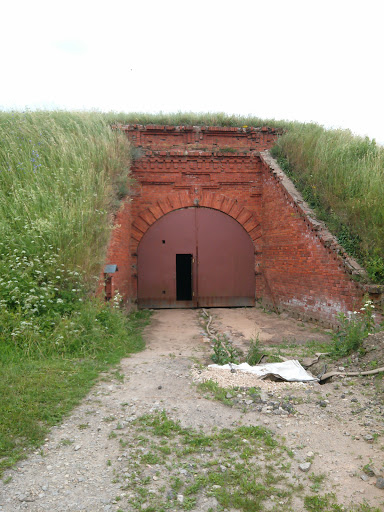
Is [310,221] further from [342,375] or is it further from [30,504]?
[30,504]

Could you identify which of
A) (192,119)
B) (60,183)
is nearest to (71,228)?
(60,183)

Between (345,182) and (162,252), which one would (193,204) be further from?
(345,182)

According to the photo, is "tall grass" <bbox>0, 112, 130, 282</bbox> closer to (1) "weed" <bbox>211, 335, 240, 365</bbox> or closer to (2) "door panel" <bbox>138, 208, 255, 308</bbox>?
(2) "door panel" <bbox>138, 208, 255, 308</bbox>

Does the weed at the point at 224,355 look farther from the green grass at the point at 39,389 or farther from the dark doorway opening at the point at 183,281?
the dark doorway opening at the point at 183,281

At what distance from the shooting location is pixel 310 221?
26.9 feet

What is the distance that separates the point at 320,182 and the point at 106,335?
601 centimetres

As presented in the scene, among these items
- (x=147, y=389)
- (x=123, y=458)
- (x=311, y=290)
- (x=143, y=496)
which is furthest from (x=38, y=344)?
(x=311, y=290)

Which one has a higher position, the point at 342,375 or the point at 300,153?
the point at 300,153

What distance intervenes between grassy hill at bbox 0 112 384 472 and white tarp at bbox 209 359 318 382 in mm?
1680

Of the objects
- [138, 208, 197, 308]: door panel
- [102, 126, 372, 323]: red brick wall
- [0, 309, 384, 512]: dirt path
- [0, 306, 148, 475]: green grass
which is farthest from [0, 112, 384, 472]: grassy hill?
[138, 208, 197, 308]: door panel

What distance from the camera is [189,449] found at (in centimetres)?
319

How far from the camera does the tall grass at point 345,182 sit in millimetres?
7258

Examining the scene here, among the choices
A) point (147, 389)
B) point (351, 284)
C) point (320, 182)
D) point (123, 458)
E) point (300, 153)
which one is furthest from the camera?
point (300, 153)

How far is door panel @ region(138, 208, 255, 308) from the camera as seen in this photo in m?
10.7
